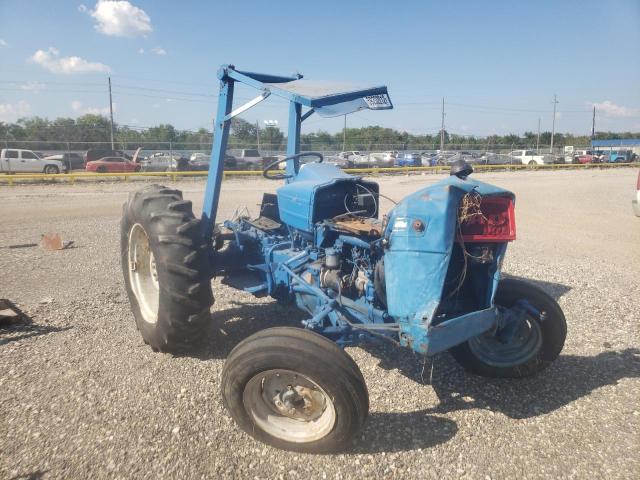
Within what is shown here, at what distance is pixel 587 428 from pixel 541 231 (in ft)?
24.6

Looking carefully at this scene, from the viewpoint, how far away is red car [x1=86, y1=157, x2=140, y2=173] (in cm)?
2520

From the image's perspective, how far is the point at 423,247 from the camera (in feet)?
8.52

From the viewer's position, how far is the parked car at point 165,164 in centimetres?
2477

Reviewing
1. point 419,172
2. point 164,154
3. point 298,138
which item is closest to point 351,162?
point 419,172

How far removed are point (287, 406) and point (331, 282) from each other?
Answer: 3.09 ft

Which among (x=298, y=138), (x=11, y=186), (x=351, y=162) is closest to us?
(x=298, y=138)

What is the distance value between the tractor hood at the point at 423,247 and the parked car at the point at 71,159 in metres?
27.1

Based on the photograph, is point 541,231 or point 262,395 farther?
point 541,231

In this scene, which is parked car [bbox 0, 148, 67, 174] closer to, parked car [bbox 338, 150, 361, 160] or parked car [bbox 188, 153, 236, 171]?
parked car [bbox 188, 153, 236, 171]

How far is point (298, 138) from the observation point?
481 cm

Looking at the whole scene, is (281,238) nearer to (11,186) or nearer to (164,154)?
(11,186)

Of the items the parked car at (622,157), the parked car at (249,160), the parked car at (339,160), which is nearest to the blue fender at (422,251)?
the parked car at (339,160)

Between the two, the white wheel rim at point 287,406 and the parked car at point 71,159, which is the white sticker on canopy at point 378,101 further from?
the parked car at point 71,159

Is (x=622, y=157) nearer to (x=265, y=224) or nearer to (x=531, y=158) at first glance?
(x=531, y=158)
